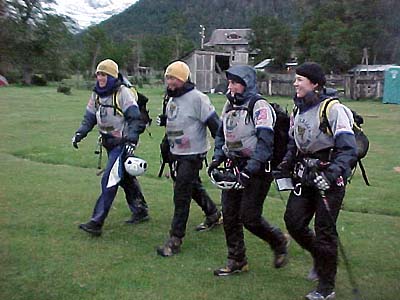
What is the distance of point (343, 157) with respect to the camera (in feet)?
16.3

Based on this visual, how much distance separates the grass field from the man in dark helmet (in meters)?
0.37

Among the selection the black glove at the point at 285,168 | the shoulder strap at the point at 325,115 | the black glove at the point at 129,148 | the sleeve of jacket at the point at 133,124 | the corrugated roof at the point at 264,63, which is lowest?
the corrugated roof at the point at 264,63

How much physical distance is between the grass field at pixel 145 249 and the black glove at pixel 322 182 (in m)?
1.12

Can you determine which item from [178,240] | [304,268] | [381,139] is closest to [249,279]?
[304,268]

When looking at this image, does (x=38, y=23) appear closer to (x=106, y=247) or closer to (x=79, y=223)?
(x=106, y=247)

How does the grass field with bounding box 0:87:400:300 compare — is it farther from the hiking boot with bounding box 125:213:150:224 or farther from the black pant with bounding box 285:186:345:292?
the black pant with bounding box 285:186:345:292

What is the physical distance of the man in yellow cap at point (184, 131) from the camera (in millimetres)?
6672

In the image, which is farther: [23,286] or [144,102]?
[144,102]

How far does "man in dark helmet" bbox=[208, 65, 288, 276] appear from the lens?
5645 mm

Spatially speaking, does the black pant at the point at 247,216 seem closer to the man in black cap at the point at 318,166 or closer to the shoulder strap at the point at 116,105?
the man in black cap at the point at 318,166

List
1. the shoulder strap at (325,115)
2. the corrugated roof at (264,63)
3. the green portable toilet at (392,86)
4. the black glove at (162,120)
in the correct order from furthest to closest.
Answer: the corrugated roof at (264,63) → the green portable toilet at (392,86) → the black glove at (162,120) → the shoulder strap at (325,115)

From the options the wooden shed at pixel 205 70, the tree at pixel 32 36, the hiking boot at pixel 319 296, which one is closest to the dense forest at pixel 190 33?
the tree at pixel 32 36

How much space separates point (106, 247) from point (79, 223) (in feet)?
3.85

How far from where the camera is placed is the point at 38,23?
392cm
